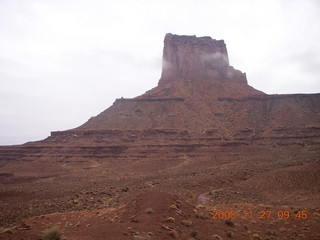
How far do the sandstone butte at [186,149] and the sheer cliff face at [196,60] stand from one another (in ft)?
1.17

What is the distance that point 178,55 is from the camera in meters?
93.4

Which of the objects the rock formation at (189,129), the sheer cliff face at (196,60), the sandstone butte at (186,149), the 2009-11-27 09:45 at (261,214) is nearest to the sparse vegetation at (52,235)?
the 2009-11-27 09:45 at (261,214)

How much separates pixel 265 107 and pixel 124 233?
233 feet

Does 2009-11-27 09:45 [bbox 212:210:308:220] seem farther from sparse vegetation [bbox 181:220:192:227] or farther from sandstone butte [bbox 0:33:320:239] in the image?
sparse vegetation [bbox 181:220:192:227]

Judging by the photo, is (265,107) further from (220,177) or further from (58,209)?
(58,209)

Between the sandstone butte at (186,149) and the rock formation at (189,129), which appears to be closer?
the sandstone butte at (186,149)

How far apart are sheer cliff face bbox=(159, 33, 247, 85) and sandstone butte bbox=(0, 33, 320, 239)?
356 mm

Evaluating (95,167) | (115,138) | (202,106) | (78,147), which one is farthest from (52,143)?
(202,106)

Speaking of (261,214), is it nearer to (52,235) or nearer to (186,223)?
(186,223)

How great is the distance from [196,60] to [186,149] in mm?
44218

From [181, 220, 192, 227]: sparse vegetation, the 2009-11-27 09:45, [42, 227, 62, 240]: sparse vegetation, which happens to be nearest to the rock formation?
the 2009-11-27 09:45

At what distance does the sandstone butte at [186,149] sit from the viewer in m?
26.6

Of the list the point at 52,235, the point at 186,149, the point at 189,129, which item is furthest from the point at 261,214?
the point at 189,129

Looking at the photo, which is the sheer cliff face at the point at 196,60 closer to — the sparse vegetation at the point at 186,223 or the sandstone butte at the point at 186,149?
the sandstone butte at the point at 186,149
